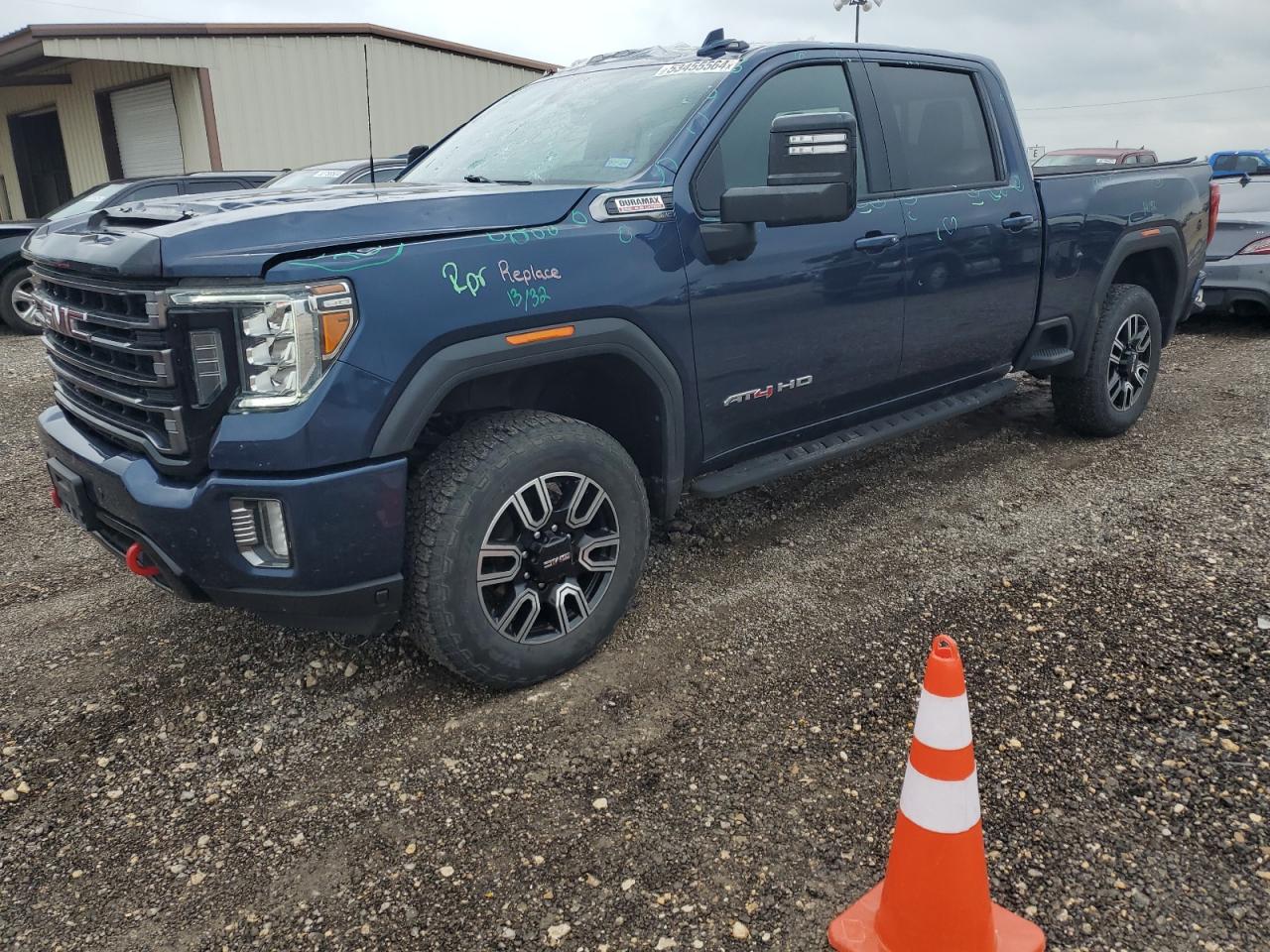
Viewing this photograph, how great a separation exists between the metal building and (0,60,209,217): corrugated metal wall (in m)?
0.03

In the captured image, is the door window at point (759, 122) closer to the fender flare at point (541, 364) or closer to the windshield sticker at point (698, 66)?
the windshield sticker at point (698, 66)

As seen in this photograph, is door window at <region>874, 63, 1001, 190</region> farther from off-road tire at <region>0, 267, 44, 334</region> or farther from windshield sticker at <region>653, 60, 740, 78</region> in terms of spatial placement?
off-road tire at <region>0, 267, 44, 334</region>

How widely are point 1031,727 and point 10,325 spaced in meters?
10.7

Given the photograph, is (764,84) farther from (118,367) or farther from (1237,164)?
(1237,164)

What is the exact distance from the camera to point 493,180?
3.61m

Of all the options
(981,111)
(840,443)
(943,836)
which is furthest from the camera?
(981,111)

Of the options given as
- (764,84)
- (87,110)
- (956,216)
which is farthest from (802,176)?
(87,110)

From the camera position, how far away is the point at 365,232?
2.61 meters

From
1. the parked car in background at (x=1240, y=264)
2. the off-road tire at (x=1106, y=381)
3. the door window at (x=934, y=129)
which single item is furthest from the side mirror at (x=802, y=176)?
the parked car in background at (x=1240, y=264)

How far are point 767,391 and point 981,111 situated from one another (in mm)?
2159

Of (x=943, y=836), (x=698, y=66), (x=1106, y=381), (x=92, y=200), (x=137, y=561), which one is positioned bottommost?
(x=943, y=836)

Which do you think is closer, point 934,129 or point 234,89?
point 934,129

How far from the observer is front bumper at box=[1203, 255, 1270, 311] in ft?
26.8

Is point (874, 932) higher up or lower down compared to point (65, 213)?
lower down
